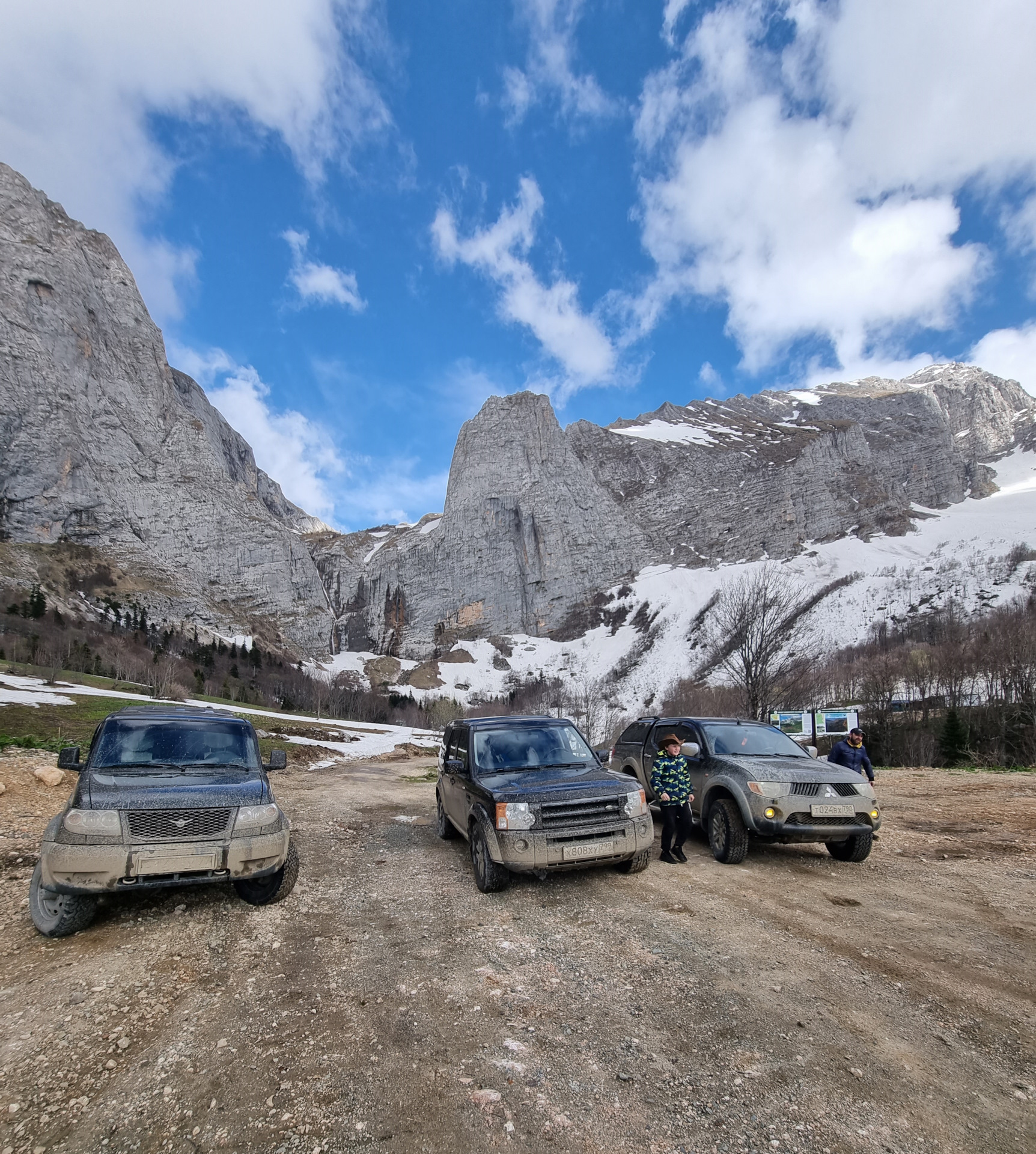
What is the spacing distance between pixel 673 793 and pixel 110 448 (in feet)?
402

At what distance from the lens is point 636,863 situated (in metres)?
6.90

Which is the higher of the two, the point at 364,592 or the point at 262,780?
the point at 364,592

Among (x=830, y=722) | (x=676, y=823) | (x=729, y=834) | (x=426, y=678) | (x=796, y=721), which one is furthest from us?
(x=426, y=678)

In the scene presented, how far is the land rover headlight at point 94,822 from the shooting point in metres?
5.04

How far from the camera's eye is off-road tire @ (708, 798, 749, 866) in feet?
24.8

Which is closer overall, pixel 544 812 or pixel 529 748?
pixel 544 812

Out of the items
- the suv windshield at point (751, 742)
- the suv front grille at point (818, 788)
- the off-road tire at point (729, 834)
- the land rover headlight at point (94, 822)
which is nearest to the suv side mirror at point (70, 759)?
the land rover headlight at point (94, 822)

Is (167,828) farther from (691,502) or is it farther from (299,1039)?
(691,502)

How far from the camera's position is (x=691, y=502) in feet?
495

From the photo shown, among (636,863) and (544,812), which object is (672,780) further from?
(544,812)

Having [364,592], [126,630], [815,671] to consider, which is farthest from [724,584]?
[126,630]

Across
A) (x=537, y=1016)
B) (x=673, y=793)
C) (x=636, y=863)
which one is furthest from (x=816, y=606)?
(x=537, y=1016)

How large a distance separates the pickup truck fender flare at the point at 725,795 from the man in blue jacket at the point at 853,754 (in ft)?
12.0

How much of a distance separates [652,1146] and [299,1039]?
7.09 ft
